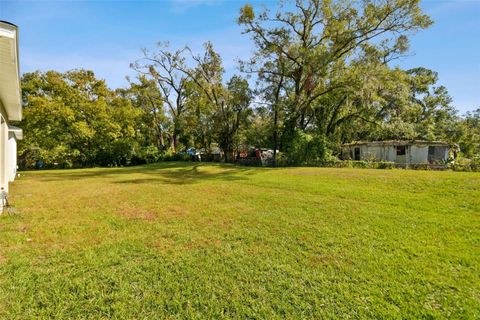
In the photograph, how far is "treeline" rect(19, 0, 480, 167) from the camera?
16719 mm

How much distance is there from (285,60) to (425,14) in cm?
901

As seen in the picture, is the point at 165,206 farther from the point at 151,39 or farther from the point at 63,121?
the point at 151,39

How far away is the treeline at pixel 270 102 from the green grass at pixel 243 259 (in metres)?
12.8

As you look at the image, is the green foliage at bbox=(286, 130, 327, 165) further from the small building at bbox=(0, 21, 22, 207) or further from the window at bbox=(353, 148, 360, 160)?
the small building at bbox=(0, 21, 22, 207)

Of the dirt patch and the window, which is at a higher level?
the window

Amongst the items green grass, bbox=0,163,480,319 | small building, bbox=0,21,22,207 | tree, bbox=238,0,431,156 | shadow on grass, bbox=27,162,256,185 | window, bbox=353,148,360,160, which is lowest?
green grass, bbox=0,163,480,319

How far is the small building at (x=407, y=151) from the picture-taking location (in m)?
20.1

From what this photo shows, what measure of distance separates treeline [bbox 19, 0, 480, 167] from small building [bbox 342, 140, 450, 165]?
5.18ft

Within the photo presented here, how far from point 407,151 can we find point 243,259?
22726 millimetres

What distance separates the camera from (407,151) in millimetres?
20875

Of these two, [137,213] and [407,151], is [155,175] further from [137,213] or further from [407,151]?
[407,151]

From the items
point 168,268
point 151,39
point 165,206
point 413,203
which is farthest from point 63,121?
point 413,203

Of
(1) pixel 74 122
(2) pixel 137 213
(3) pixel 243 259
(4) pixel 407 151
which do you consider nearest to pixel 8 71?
(2) pixel 137 213

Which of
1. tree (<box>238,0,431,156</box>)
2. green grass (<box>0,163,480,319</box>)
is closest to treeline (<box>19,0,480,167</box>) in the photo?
tree (<box>238,0,431,156</box>)
